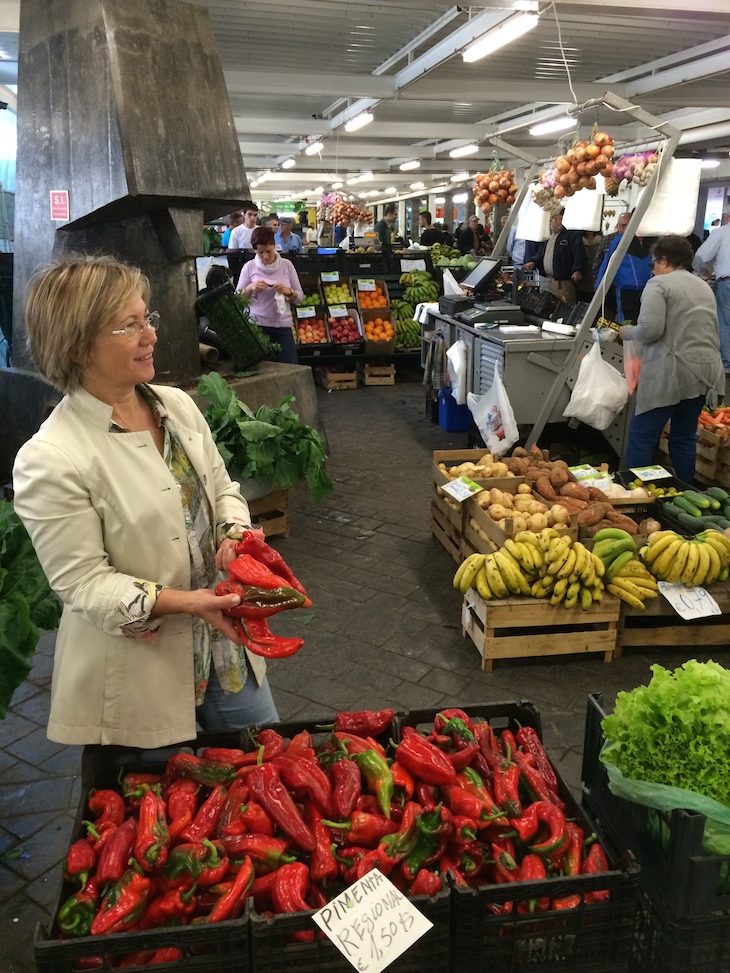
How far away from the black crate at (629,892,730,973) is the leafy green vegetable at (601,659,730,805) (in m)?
0.25

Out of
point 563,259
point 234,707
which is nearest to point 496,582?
point 234,707

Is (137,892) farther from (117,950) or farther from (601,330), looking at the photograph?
(601,330)

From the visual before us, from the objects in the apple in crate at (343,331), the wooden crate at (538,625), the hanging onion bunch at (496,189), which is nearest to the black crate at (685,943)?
the wooden crate at (538,625)

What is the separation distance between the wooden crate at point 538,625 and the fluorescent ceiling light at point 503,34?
568cm

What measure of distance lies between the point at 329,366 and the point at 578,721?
26.0 ft

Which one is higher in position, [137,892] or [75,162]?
[75,162]

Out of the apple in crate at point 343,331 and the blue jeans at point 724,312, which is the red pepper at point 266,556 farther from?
the blue jeans at point 724,312

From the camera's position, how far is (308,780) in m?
1.76

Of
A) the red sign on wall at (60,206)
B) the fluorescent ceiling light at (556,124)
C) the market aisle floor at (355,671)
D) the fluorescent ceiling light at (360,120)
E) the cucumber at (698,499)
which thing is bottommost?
the market aisle floor at (355,671)

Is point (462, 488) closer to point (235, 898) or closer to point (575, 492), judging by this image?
point (575, 492)

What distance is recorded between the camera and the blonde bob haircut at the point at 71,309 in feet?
5.66

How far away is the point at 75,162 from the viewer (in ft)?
16.0

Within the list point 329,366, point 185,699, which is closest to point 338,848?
point 185,699

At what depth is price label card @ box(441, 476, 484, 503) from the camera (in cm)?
439
